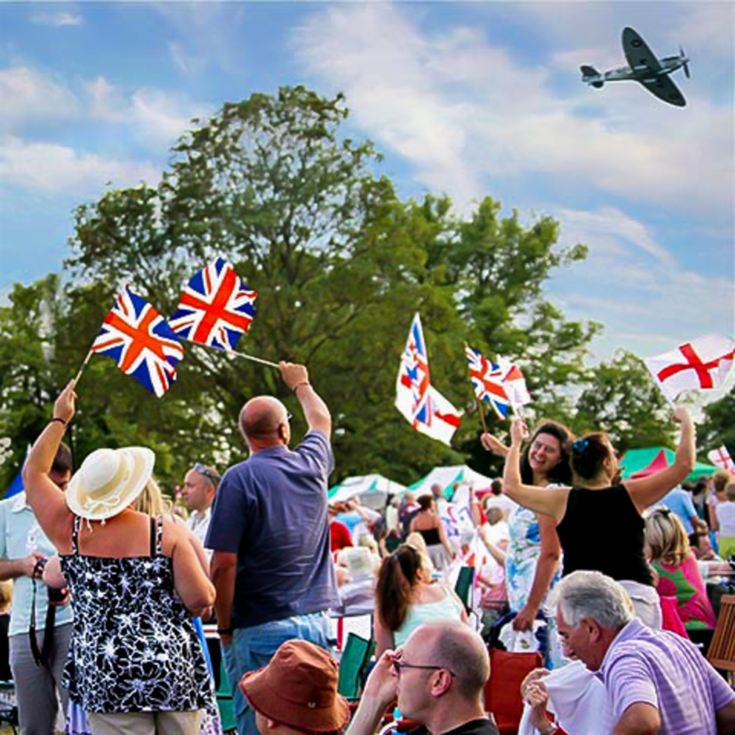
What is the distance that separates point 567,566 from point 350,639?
6.76 feet

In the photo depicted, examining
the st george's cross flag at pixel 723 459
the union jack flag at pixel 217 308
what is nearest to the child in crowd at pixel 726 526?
the union jack flag at pixel 217 308

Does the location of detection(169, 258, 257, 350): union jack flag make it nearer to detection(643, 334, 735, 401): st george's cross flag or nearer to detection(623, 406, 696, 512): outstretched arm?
detection(643, 334, 735, 401): st george's cross flag

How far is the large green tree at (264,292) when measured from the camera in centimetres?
3875

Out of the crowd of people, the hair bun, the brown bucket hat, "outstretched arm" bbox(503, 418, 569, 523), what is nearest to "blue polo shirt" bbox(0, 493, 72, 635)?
the crowd of people

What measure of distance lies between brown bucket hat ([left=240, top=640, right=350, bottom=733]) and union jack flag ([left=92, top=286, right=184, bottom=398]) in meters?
6.12

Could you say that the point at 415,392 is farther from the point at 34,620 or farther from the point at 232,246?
the point at 232,246

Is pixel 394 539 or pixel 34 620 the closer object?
pixel 34 620

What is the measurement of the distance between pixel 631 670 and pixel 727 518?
8.99 m

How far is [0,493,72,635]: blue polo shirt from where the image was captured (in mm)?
6297

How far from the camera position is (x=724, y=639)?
24.1 feet

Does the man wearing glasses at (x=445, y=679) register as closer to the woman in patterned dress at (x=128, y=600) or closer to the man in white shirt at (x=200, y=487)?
the woman in patterned dress at (x=128, y=600)

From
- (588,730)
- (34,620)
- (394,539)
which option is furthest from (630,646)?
(394,539)

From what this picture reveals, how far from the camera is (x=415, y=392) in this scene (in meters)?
13.0

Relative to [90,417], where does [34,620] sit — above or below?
below
